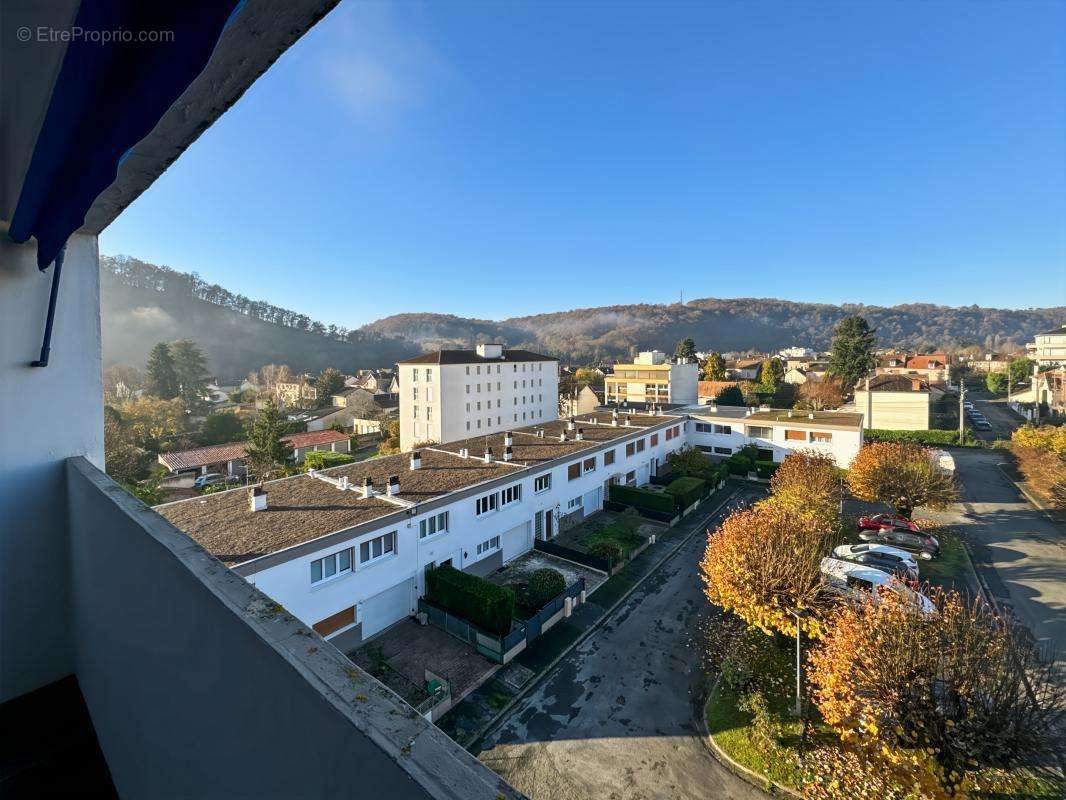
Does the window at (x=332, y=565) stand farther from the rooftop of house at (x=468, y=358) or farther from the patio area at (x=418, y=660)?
the rooftop of house at (x=468, y=358)

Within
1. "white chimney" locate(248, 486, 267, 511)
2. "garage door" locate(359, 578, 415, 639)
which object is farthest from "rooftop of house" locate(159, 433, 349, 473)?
"garage door" locate(359, 578, 415, 639)

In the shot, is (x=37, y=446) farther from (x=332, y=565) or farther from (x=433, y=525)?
(x=433, y=525)

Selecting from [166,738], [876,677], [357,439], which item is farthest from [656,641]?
[357,439]

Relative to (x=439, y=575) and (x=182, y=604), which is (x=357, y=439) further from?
(x=182, y=604)

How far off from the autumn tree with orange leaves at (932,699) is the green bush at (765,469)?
20.4 m

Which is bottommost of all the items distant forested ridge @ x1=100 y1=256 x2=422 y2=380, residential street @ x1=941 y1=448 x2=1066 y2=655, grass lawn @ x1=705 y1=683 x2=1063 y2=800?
grass lawn @ x1=705 y1=683 x2=1063 y2=800

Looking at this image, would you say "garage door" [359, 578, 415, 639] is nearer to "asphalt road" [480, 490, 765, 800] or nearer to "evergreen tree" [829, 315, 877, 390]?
"asphalt road" [480, 490, 765, 800]

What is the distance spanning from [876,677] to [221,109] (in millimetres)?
11236

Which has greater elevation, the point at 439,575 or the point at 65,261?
the point at 65,261

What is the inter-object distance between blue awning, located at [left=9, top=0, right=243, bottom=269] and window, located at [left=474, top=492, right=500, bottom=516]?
1473cm

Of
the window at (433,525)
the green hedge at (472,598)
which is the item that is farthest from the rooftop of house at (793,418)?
the green hedge at (472,598)

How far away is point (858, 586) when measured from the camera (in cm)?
1452

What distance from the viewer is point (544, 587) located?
1465cm

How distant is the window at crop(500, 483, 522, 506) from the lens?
17312 millimetres
